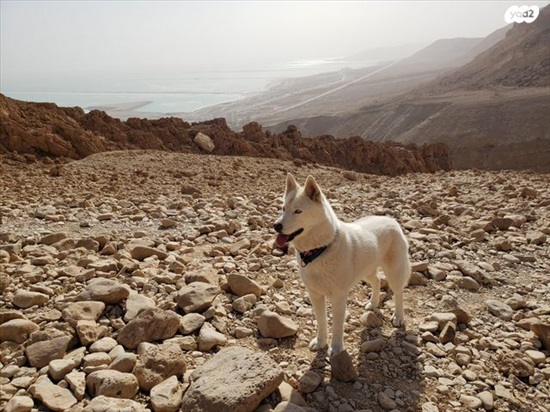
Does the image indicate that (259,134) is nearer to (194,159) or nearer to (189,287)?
(194,159)

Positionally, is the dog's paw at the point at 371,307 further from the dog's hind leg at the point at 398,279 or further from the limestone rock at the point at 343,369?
the limestone rock at the point at 343,369

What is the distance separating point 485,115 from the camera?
5262 centimetres

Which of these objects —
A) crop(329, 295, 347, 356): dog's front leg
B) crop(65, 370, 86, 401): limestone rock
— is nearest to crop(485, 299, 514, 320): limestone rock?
crop(329, 295, 347, 356): dog's front leg

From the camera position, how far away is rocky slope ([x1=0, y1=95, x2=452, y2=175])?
15578mm

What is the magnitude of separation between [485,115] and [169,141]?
47709 millimetres

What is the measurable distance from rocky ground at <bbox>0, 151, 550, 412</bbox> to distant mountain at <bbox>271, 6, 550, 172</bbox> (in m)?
36.2

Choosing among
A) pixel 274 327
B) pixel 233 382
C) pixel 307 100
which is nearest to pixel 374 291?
pixel 274 327

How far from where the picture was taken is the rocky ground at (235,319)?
3.31m

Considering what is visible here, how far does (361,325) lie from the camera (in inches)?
188

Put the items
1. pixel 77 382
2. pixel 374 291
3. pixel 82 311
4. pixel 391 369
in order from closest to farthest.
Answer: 1. pixel 77 382
2. pixel 391 369
3. pixel 82 311
4. pixel 374 291

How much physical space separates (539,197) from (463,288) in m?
6.32

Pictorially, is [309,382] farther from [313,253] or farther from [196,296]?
[196,296]

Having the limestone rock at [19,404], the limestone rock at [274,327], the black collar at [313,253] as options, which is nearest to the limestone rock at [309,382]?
the limestone rock at [274,327]

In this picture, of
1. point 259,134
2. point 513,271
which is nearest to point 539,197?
point 513,271
